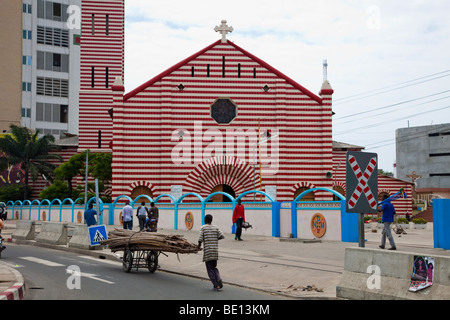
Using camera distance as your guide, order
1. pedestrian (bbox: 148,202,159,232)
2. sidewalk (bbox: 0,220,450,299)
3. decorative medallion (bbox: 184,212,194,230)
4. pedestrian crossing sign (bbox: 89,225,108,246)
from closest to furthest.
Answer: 1. sidewalk (bbox: 0,220,450,299)
2. pedestrian crossing sign (bbox: 89,225,108,246)
3. pedestrian (bbox: 148,202,159,232)
4. decorative medallion (bbox: 184,212,194,230)

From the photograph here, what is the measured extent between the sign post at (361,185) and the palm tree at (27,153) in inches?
1914

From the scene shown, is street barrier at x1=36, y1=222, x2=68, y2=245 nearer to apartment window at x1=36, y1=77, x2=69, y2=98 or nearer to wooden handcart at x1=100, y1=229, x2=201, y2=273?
wooden handcart at x1=100, y1=229, x2=201, y2=273

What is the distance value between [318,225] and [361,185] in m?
12.2

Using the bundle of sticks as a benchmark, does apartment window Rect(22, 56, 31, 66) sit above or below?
above

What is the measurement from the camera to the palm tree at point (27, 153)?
55719 mm

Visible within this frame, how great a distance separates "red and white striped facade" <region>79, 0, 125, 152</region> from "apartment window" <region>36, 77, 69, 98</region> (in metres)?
27.9

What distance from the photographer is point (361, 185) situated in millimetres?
11289

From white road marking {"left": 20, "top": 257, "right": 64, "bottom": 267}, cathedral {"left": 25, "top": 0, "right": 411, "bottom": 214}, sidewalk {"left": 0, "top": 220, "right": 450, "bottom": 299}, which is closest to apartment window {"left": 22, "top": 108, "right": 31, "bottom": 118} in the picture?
cathedral {"left": 25, "top": 0, "right": 411, "bottom": 214}

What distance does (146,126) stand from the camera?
4038 cm

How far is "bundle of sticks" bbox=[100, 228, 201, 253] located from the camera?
13.3 metres

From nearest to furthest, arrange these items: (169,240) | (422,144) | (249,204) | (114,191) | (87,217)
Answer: (169,240) < (87,217) < (249,204) < (114,191) < (422,144)
